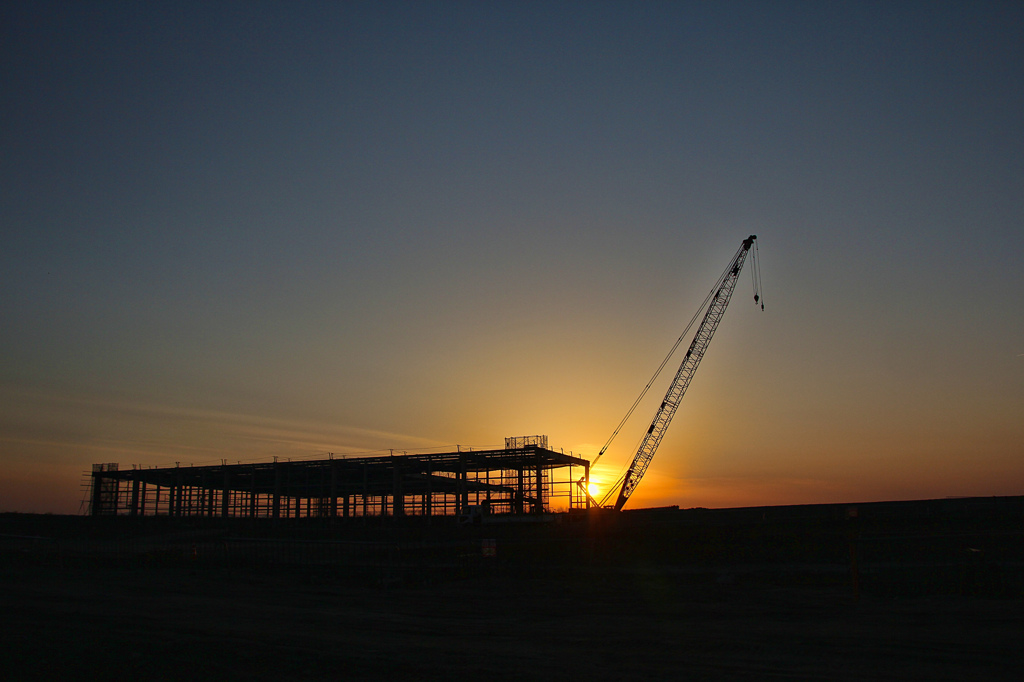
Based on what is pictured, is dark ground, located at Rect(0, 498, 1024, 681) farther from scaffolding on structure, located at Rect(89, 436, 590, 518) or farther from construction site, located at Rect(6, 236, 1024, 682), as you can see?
scaffolding on structure, located at Rect(89, 436, 590, 518)

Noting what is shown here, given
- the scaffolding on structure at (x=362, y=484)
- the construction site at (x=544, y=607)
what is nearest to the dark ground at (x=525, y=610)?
the construction site at (x=544, y=607)

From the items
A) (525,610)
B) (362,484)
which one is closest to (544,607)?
(525,610)

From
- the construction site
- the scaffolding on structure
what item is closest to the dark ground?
the construction site

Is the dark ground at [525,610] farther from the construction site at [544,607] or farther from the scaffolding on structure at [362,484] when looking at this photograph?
the scaffolding on structure at [362,484]

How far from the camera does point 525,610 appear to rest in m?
24.1

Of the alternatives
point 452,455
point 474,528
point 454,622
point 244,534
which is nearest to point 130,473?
point 244,534

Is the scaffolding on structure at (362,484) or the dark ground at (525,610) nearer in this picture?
the dark ground at (525,610)

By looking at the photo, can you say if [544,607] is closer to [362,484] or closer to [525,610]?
[525,610]

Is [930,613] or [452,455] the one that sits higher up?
[452,455]

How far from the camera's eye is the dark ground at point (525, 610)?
14773 mm

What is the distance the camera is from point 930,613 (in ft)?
67.7

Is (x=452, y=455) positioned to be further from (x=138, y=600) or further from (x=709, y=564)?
(x=138, y=600)

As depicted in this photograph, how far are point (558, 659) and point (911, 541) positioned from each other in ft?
54.9

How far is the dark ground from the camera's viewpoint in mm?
14773
